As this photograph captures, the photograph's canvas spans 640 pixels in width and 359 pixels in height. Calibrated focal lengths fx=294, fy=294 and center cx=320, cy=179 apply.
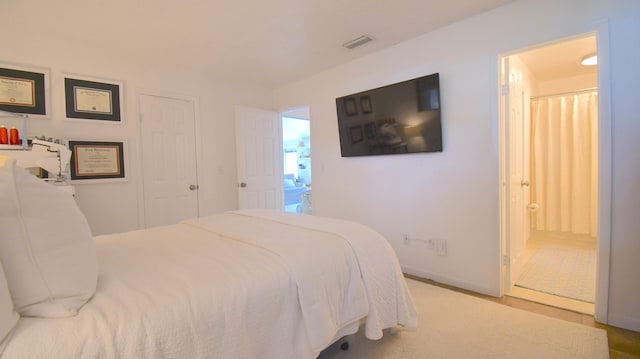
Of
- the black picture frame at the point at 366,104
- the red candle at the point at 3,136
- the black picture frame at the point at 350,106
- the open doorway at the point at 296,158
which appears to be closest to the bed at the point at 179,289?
the red candle at the point at 3,136

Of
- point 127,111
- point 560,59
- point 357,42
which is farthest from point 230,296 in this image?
point 560,59

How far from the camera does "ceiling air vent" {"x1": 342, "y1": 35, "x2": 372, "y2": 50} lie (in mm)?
2910

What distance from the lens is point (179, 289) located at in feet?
3.57

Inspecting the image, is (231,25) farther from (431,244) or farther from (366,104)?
(431,244)

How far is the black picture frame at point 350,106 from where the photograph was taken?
349cm

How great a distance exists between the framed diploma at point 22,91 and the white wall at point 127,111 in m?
0.09

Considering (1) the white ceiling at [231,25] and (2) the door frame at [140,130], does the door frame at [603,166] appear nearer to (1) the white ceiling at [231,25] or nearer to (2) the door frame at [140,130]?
(1) the white ceiling at [231,25]

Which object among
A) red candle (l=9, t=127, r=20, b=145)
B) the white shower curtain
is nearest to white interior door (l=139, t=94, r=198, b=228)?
red candle (l=9, t=127, r=20, b=145)

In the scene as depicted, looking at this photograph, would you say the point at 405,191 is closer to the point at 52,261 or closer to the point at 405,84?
the point at 405,84

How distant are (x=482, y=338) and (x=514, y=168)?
5.44 ft

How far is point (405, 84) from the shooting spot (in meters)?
3.00

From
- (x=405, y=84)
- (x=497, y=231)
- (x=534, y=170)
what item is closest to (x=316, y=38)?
(x=405, y=84)

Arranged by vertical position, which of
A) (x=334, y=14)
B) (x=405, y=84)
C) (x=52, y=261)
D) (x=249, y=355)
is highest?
(x=334, y=14)

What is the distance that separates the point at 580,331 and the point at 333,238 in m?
1.84
